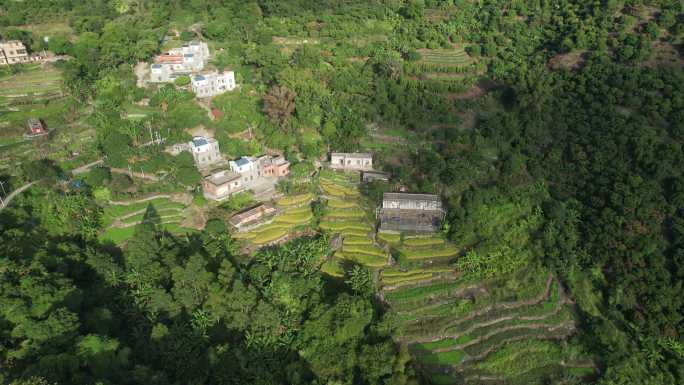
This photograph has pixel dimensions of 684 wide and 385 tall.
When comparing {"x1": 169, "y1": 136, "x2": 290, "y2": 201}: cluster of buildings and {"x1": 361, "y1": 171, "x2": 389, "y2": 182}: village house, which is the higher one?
{"x1": 169, "y1": 136, "x2": 290, "y2": 201}: cluster of buildings

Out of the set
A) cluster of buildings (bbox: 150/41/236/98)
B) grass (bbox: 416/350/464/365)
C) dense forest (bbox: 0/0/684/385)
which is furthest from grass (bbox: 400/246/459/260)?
cluster of buildings (bbox: 150/41/236/98)

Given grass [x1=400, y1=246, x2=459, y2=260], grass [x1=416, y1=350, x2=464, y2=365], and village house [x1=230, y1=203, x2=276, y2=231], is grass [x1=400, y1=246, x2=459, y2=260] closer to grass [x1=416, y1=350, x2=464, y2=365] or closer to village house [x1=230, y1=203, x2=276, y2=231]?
grass [x1=416, y1=350, x2=464, y2=365]

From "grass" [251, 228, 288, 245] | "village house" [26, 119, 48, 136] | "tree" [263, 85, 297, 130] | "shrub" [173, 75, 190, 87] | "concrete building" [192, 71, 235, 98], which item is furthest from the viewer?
"shrub" [173, 75, 190, 87]

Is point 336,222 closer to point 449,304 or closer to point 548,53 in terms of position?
point 449,304

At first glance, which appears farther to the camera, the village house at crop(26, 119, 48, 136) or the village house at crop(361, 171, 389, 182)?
the village house at crop(26, 119, 48, 136)

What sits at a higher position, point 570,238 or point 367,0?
point 367,0

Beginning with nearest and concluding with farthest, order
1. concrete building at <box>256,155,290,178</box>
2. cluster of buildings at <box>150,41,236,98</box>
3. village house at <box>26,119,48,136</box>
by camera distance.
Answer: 1. concrete building at <box>256,155,290,178</box>
2. village house at <box>26,119,48,136</box>
3. cluster of buildings at <box>150,41,236,98</box>

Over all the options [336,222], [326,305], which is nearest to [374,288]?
[326,305]
